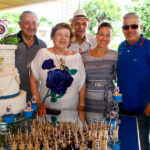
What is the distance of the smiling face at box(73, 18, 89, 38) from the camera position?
280cm

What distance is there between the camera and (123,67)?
2.40m

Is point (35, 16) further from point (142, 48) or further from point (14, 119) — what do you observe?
point (14, 119)

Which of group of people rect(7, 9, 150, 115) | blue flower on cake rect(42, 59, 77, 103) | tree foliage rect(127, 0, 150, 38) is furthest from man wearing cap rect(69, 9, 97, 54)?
tree foliage rect(127, 0, 150, 38)

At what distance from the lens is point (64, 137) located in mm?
1423

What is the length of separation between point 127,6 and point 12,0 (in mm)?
5405

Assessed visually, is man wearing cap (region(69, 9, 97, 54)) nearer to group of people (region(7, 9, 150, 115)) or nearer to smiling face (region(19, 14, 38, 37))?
group of people (region(7, 9, 150, 115))

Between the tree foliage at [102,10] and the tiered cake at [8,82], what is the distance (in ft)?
29.8

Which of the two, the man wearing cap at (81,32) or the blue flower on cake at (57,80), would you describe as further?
the man wearing cap at (81,32)

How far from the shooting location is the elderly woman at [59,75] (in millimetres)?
2044

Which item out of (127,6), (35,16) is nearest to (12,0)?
(35,16)

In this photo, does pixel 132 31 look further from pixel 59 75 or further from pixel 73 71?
pixel 59 75

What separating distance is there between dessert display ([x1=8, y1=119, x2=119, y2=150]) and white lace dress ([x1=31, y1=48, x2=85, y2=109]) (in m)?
0.43

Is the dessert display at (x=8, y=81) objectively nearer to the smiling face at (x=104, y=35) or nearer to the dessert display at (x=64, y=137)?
the dessert display at (x=64, y=137)

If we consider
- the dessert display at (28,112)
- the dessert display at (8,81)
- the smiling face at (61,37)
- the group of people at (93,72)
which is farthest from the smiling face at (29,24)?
the dessert display at (28,112)
